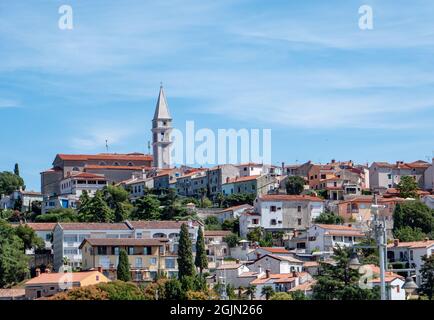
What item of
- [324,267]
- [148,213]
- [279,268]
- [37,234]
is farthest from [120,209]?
[324,267]

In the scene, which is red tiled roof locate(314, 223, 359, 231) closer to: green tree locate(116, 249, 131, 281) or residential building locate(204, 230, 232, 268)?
residential building locate(204, 230, 232, 268)

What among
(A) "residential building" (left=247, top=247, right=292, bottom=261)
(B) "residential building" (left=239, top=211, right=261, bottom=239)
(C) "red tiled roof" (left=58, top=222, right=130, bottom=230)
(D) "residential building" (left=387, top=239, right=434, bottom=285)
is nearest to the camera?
(D) "residential building" (left=387, top=239, right=434, bottom=285)

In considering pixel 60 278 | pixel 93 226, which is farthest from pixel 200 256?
pixel 60 278

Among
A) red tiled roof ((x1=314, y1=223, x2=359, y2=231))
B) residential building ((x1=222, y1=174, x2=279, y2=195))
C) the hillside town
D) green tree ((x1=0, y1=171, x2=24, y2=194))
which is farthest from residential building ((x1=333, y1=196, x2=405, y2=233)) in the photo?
green tree ((x1=0, y1=171, x2=24, y2=194))

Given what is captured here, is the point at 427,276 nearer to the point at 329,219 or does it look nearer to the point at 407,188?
the point at 329,219

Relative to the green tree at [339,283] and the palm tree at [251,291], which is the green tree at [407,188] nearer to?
the palm tree at [251,291]
